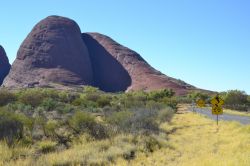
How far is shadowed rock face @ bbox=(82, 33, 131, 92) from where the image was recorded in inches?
5743

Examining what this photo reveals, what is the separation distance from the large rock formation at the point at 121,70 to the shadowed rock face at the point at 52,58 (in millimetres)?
5451

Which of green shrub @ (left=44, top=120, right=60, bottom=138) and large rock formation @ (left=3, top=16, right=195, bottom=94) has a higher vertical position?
large rock formation @ (left=3, top=16, right=195, bottom=94)

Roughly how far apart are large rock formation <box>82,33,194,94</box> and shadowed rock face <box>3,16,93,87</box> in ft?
17.9

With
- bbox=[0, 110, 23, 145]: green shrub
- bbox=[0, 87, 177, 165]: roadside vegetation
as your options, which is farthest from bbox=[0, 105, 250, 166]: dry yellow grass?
bbox=[0, 110, 23, 145]: green shrub

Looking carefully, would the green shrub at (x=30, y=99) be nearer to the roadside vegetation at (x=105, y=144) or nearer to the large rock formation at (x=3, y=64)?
the roadside vegetation at (x=105, y=144)

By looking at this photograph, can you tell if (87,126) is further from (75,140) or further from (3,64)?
(3,64)

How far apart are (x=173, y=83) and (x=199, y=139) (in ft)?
370

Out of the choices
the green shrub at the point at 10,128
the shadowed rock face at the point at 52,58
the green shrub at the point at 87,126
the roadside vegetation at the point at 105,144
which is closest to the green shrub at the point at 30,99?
the roadside vegetation at the point at 105,144

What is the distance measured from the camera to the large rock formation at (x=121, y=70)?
138288mm

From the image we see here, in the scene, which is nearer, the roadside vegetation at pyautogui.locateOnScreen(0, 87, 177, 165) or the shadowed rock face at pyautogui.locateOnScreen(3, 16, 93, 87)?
the roadside vegetation at pyautogui.locateOnScreen(0, 87, 177, 165)

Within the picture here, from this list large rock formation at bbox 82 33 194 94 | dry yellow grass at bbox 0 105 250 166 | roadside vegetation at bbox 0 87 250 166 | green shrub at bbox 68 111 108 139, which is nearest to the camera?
dry yellow grass at bbox 0 105 250 166

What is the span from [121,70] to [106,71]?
565cm

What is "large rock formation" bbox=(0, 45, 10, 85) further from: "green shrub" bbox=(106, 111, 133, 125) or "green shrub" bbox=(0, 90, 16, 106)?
"green shrub" bbox=(106, 111, 133, 125)

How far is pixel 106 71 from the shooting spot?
495 feet
